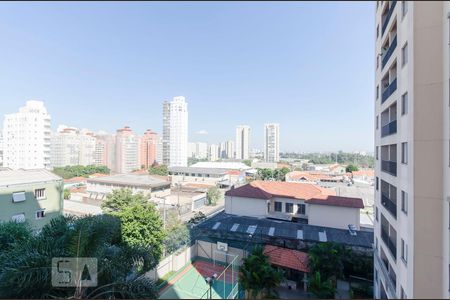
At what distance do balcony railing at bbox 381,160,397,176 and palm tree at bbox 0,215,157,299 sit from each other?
142 inches

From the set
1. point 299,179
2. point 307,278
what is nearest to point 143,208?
point 307,278

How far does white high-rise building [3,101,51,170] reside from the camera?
15.7 metres

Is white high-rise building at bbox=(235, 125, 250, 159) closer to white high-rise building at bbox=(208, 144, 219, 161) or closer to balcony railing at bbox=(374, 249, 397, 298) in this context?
white high-rise building at bbox=(208, 144, 219, 161)

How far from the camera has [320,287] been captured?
394 centimetres

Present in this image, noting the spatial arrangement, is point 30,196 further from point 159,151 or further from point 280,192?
point 159,151

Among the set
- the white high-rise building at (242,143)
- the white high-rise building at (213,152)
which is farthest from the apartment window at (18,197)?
the white high-rise building at (213,152)

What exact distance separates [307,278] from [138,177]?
42.5 ft

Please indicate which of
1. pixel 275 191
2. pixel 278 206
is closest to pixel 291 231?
pixel 278 206

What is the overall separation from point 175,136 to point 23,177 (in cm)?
1415

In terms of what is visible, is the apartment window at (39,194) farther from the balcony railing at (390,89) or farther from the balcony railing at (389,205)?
the balcony railing at (390,89)

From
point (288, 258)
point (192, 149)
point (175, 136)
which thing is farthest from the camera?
point (192, 149)

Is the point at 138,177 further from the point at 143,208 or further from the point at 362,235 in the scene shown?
the point at 362,235

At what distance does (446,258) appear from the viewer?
1.65 m

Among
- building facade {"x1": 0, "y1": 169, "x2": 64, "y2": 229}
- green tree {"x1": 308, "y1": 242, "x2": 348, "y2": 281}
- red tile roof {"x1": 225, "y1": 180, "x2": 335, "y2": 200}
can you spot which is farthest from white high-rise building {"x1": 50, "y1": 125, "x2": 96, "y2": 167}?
green tree {"x1": 308, "y1": 242, "x2": 348, "y2": 281}
